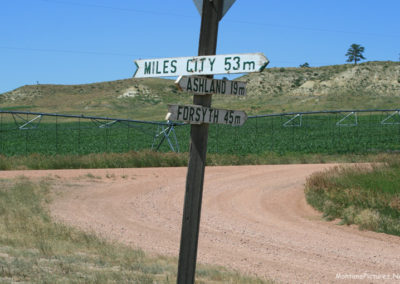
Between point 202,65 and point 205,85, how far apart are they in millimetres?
252

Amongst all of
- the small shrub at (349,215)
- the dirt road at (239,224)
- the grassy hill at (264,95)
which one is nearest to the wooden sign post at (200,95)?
the dirt road at (239,224)

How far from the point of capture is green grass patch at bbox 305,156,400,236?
1483 cm

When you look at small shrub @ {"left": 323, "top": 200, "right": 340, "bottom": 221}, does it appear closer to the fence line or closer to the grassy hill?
the fence line

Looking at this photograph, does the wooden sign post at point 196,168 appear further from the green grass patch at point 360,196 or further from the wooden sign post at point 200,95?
the green grass patch at point 360,196

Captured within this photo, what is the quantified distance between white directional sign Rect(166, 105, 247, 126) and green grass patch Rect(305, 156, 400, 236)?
8.66 meters

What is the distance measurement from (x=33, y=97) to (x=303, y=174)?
130 meters

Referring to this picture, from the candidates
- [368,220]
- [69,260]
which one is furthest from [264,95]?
[69,260]

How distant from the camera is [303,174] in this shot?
2577cm

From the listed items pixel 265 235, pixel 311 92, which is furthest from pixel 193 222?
pixel 311 92

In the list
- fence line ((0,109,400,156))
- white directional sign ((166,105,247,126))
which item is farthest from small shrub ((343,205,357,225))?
fence line ((0,109,400,156))

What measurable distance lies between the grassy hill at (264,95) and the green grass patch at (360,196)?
71378 mm

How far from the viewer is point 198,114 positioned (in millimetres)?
6793

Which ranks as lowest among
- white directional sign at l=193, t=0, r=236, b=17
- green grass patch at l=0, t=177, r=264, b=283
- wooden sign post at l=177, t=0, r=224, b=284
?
green grass patch at l=0, t=177, r=264, b=283

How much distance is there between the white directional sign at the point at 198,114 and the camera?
670 cm
